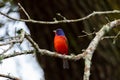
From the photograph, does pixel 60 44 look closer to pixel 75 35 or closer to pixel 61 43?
pixel 61 43

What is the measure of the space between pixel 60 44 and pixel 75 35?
0.43 meters

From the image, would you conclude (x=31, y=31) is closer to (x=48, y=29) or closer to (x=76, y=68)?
(x=48, y=29)

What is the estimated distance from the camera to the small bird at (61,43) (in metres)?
4.47

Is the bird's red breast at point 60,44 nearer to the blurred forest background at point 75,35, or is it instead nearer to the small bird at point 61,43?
the small bird at point 61,43

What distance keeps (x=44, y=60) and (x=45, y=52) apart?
1276 millimetres

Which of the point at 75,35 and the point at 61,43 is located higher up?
the point at 75,35

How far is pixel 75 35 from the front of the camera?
445cm

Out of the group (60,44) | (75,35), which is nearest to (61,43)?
(60,44)

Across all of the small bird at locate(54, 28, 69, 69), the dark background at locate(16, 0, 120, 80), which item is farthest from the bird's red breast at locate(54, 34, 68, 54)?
the dark background at locate(16, 0, 120, 80)

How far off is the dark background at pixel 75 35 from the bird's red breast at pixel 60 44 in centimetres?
10

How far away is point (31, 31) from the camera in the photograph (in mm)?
4562

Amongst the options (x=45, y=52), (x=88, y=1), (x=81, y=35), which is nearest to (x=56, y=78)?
(x=81, y=35)

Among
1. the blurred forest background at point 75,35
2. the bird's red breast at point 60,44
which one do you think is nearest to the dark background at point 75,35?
the blurred forest background at point 75,35

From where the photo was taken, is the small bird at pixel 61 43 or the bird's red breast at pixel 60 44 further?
the bird's red breast at pixel 60 44
